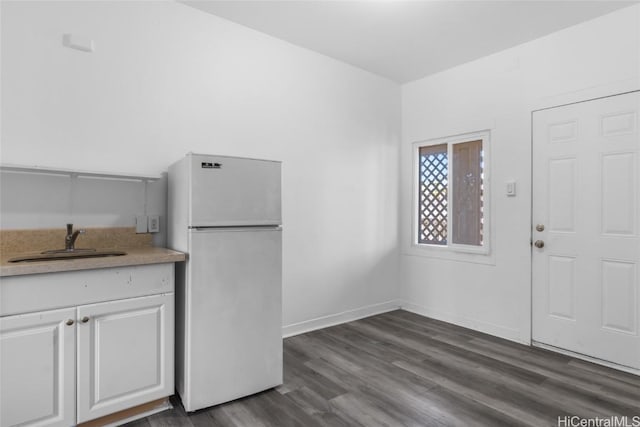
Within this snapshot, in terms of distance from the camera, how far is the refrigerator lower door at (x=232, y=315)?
2051mm

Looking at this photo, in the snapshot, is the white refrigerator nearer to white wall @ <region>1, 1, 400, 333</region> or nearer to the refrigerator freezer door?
the refrigerator freezer door

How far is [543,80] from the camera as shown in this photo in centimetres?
311

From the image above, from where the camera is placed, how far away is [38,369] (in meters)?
1.69

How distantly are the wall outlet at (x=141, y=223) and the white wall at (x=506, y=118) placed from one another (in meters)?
2.88

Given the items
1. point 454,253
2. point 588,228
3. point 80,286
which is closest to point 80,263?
point 80,286

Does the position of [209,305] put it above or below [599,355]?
above

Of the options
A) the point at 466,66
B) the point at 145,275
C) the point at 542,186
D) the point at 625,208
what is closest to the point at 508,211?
the point at 542,186

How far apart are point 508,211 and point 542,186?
36 cm

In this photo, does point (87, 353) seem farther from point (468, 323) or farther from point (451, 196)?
point (451, 196)

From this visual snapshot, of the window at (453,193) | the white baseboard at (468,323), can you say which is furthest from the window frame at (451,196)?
the white baseboard at (468,323)

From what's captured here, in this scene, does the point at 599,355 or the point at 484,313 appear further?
the point at 484,313

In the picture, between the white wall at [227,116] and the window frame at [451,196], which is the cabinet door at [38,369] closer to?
the white wall at [227,116]

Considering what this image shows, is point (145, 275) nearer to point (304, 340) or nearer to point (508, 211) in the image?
point (304, 340)

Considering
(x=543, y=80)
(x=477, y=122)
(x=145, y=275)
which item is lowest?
(x=145, y=275)
